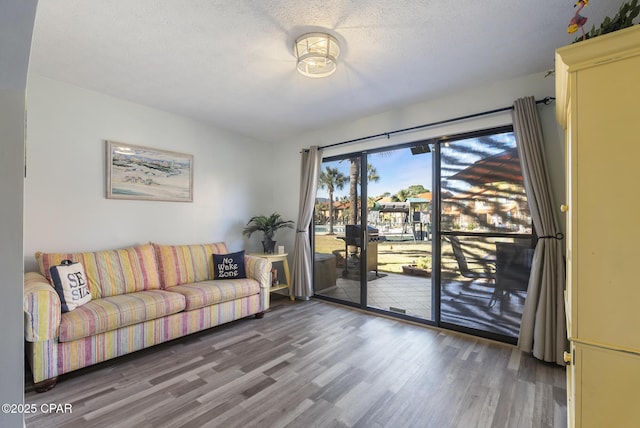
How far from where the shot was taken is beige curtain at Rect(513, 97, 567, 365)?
2.31 meters

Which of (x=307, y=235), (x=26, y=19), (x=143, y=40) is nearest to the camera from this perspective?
(x=26, y=19)

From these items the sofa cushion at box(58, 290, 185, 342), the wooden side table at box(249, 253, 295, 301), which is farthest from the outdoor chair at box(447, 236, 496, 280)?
the sofa cushion at box(58, 290, 185, 342)

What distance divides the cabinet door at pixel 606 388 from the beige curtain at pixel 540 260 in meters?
1.54

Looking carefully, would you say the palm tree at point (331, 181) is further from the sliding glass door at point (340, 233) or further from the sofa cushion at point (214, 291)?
the sofa cushion at point (214, 291)

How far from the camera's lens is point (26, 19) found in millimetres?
731

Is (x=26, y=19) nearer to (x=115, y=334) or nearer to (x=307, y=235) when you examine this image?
(x=115, y=334)

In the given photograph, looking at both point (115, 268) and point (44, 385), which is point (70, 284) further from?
point (44, 385)

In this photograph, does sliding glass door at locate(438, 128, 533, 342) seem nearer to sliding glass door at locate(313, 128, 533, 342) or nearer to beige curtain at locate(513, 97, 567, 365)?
sliding glass door at locate(313, 128, 533, 342)

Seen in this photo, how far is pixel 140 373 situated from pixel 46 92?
2732 millimetres

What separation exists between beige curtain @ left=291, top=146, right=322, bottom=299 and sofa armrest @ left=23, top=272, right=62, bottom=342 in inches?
105

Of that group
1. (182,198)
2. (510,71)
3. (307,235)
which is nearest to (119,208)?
(182,198)

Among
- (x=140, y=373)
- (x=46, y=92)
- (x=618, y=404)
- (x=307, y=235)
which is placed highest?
(x=46, y=92)

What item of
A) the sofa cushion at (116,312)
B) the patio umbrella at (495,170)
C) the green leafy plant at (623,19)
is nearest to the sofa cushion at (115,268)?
the sofa cushion at (116,312)

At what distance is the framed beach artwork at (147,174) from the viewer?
10.2 ft
